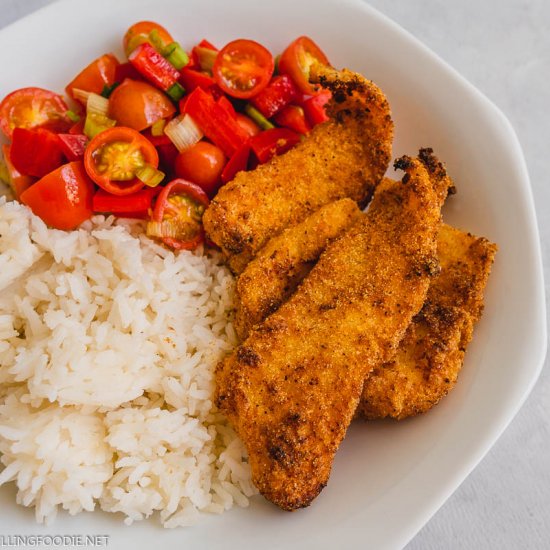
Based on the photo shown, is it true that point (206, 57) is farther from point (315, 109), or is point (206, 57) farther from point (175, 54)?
point (315, 109)

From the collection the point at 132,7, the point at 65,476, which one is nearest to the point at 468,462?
the point at 65,476

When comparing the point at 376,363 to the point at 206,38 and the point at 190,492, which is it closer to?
the point at 190,492

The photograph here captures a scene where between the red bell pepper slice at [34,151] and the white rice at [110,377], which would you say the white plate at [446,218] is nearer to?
the white rice at [110,377]

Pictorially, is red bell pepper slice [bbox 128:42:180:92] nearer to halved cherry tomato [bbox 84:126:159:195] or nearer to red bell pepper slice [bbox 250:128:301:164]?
halved cherry tomato [bbox 84:126:159:195]

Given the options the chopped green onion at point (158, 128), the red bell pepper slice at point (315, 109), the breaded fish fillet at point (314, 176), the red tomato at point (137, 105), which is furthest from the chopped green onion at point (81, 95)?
the red bell pepper slice at point (315, 109)

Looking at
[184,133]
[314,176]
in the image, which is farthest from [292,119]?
[184,133]

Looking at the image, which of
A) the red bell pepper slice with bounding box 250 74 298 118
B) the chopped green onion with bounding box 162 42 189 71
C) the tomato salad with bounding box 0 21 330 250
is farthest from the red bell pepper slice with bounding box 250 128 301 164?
the chopped green onion with bounding box 162 42 189 71
